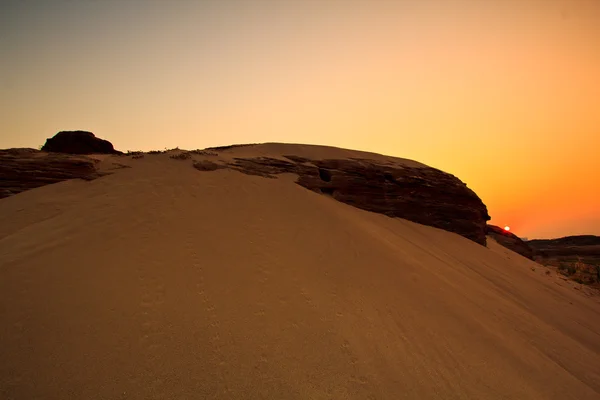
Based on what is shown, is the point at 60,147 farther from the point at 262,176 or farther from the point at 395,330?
the point at 395,330

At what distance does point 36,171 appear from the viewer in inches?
296

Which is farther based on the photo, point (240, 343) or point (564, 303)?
point (564, 303)

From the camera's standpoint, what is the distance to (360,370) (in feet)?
10.5

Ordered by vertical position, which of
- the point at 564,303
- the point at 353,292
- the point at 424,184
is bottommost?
A: the point at 564,303

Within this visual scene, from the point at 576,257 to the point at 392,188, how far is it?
31796 mm

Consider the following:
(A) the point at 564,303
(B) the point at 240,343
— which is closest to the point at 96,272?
(B) the point at 240,343

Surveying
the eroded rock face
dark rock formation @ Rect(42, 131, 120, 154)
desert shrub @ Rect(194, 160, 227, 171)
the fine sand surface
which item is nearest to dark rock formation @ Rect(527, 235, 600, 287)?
the eroded rock face

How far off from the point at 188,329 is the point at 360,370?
1.80m

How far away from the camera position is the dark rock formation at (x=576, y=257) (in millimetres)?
16562

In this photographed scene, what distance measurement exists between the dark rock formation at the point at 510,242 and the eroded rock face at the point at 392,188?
21.0 ft

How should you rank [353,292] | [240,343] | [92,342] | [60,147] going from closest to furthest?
[92,342]
[240,343]
[353,292]
[60,147]

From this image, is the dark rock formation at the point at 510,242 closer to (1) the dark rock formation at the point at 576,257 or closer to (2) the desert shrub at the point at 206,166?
(1) the dark rock formation at the point at 576,257

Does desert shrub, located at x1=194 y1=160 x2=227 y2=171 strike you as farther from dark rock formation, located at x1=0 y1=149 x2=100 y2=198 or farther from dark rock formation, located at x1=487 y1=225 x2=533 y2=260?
dark rock formation, located at x1=487 y1=225 x2=533 y2=260

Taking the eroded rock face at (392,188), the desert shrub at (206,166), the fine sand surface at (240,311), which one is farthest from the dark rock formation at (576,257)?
the desert shrub at (206,166)
